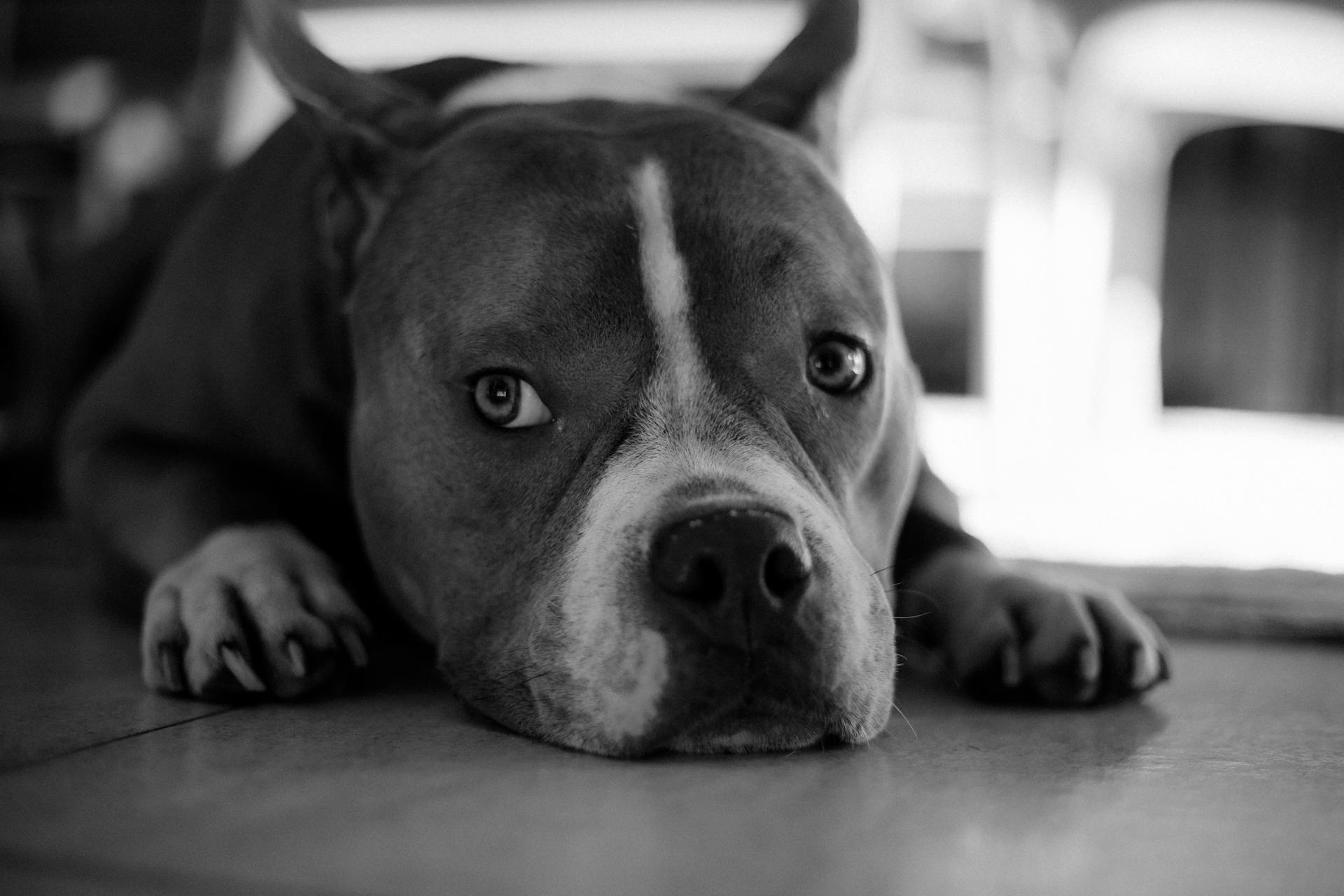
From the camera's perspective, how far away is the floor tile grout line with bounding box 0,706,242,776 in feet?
4.19

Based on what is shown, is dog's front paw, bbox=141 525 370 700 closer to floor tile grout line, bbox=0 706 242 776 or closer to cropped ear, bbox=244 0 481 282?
floor tile grout line, bbox=0 706 242 776

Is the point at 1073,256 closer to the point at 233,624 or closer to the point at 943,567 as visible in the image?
the point at 943,567

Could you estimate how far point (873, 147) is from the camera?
5.79 m

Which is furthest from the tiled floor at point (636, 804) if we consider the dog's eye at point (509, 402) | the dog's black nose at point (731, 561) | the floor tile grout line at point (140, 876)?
the dog's eye at point (509, 402)

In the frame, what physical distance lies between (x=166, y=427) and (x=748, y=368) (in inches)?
43.9

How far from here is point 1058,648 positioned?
166cm

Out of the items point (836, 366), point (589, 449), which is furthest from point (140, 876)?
point (836, 366)

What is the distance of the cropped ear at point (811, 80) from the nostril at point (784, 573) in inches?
35.2

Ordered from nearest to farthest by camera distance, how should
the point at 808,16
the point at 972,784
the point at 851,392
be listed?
the point at 972,784
the point at 851,392
the point at 808,16

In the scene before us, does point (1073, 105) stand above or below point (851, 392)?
above

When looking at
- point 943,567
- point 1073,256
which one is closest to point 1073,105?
point 1073,256

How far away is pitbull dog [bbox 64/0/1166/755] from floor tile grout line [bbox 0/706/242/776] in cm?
5

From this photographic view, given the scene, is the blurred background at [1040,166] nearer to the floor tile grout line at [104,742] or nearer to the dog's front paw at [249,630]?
the dog's front paw at [249,630]

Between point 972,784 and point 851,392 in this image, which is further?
point 851,392
